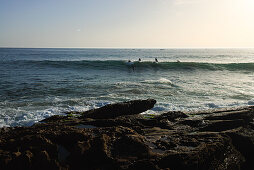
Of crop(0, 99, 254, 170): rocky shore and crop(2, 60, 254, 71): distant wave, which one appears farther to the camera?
crop(2, 60, 254, 71): distant wave

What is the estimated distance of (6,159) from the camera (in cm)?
285

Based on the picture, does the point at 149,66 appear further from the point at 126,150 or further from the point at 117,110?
the point at 126,150

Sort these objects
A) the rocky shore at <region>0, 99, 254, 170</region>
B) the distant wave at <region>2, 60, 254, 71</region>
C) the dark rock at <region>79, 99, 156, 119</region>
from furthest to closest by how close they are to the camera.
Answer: the distant wave at <region>2, 60, 254, 71</region> → the dark rock at <region>79, 99, 156, 119</region> → the rocky shore at <region>0, 99, 254, 170</region>

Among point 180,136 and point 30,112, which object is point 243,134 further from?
point 30,112

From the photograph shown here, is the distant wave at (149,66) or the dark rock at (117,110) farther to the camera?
the distant wave at (149,66)

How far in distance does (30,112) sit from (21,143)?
530cm

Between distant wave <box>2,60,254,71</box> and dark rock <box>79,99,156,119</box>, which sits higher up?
distant wave <box>2,60,254,71</box>

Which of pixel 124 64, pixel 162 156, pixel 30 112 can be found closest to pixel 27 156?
pixel 162 156

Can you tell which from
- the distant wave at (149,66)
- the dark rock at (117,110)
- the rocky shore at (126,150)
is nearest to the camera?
the rocky shore at (126,150)

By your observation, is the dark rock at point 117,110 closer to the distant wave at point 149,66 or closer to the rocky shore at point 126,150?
the rocky shore at point 126,150

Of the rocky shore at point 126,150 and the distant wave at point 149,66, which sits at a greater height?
the distant wave at point 149,66

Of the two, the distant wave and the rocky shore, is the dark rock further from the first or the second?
the distant wave

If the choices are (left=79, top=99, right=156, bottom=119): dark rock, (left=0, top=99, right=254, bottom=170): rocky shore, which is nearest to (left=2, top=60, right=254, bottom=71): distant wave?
(left=79, top=99, right=156, bottom=119): dark rock

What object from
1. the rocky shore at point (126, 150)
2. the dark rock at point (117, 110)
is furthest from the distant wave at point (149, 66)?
the rocky shore at point (126, 150)
